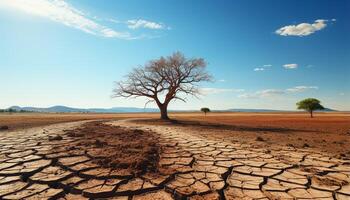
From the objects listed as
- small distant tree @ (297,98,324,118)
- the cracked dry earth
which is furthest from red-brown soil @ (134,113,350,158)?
small distant tree @ (297,98,324,118)

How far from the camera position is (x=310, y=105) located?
1726 inches

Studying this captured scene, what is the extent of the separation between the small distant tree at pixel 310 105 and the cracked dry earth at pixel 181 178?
1812 inches

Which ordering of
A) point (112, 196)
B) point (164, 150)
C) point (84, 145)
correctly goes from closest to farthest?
point (112, 196) < point (164, 150) < point (84, 145)

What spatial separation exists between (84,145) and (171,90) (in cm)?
1647

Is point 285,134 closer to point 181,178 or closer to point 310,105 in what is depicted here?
point 181,178

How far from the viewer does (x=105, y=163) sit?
4117 mm

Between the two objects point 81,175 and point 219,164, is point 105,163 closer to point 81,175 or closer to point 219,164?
point 81,175

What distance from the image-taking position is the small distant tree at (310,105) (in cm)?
4381

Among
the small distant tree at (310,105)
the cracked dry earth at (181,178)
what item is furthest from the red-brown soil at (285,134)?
the small distant tree at (310,105)

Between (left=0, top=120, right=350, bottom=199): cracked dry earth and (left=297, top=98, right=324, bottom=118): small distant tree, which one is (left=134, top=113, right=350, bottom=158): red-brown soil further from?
(left=297, top=98, right=324, bottom=118): small distant tree

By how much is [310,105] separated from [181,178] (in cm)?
4921

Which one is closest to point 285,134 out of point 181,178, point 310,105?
point 181,178

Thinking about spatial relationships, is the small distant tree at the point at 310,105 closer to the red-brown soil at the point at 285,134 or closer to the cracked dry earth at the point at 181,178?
the red-brown soil at the point at 285,134

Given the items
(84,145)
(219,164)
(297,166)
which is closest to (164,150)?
(219,164)
